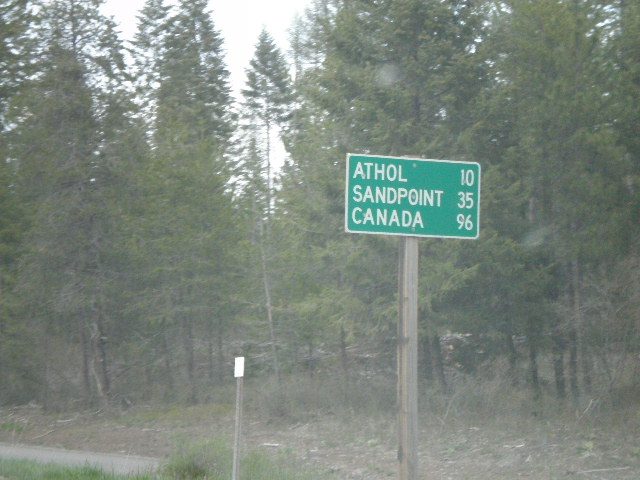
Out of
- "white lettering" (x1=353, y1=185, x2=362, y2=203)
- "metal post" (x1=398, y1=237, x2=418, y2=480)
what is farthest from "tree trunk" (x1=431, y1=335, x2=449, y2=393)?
"white lettering" (x1=353, y1=185, x2=362, y2=203)

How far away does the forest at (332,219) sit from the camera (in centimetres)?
1634

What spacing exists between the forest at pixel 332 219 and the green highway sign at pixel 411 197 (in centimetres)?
936

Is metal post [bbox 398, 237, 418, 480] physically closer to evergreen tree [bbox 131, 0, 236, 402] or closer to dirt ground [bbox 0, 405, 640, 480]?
dirt ground [bbox 0, 405, 640, 480]

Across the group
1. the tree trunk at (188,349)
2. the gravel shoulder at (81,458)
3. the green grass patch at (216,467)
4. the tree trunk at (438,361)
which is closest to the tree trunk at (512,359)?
the tree trunk at (438,361)

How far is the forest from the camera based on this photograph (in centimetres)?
1634

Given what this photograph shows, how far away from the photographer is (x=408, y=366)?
6.82 metres

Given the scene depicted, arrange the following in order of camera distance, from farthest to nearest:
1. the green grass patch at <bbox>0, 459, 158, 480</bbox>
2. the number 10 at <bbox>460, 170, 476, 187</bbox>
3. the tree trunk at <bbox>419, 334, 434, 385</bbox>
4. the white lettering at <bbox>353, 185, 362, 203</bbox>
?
the tree trunk at <bbox>419, 334, 434, 385</bbox>
the green grass patch at <bbox>0, 459, 158, 480</bbox>
the number 10 at <bbox>460, 170, 476, 187</bbox>
the white lettering at <bbox>353, 185, 362, 203</bbox>

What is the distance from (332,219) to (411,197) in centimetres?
1338

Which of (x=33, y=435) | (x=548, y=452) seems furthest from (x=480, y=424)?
(x=33, y=435)

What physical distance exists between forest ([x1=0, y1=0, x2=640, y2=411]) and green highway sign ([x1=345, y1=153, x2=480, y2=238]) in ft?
30.7

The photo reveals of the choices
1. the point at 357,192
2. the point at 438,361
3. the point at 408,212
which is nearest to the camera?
the point at 357,192

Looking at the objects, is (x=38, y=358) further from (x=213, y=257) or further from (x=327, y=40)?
(x=327, y=40)

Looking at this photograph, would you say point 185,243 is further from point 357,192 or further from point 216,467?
point 357,192

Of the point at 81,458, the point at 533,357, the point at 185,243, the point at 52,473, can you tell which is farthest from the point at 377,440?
the point at 185,243
